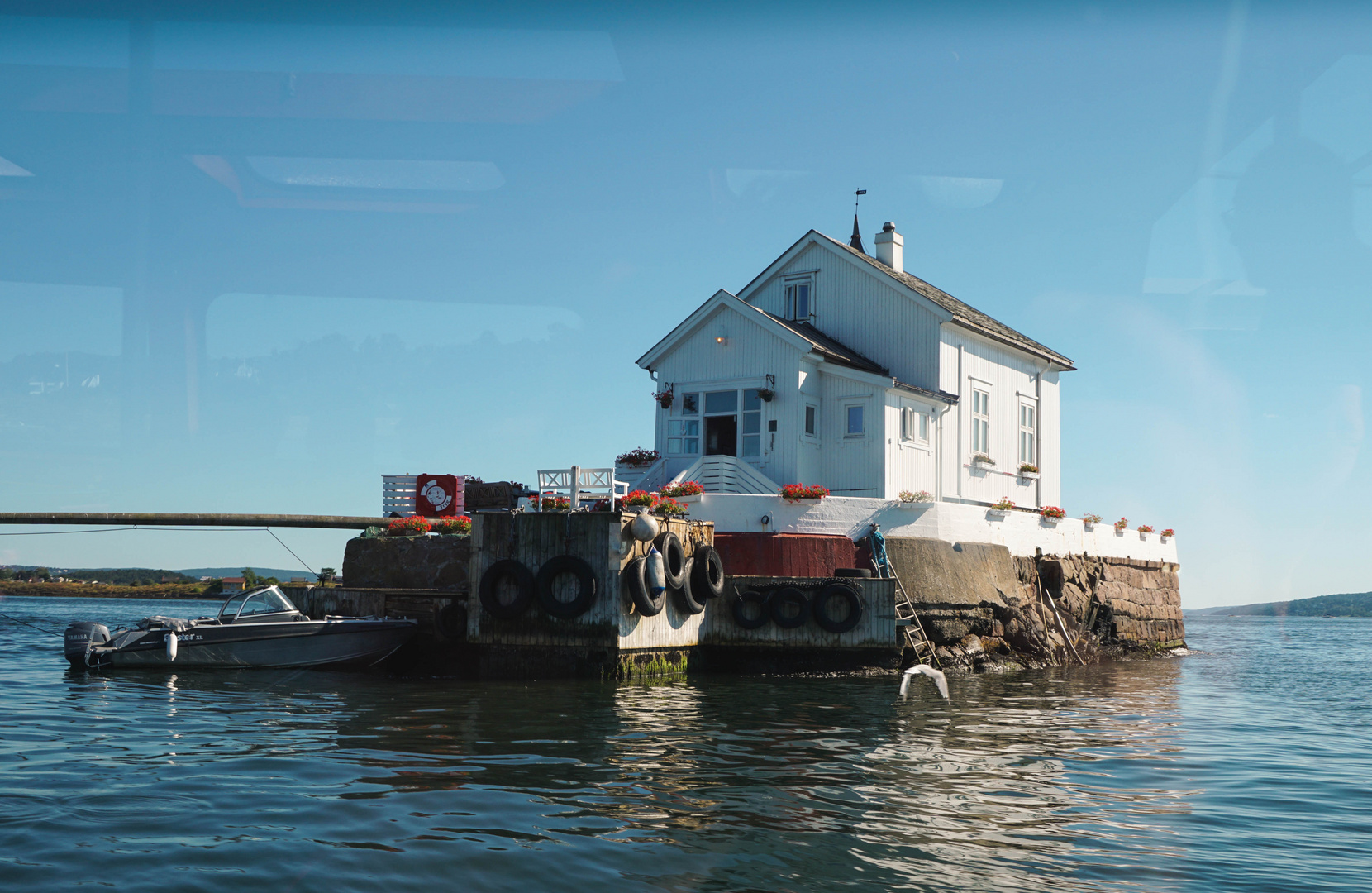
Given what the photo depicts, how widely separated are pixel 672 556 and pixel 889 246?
17331mm

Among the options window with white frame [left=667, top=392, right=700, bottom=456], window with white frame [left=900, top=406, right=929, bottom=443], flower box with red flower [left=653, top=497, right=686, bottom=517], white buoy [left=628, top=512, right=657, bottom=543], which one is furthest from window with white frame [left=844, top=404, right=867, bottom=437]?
white buoy [left=628, top=512, right=657, bottom=543]

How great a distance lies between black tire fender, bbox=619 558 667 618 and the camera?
19078mm

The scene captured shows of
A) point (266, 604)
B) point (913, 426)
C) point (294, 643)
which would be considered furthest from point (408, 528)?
point (913, 426)

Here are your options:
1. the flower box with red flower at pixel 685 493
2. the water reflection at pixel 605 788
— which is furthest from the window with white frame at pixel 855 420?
the water reflection at pixel 605 788

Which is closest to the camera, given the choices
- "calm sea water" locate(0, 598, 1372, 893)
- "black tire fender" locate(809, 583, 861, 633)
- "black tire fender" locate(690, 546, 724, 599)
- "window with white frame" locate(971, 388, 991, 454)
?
"calm sea water" locate(0, 598, 1372, 893)

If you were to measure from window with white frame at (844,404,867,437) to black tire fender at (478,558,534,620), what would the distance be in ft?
35.2

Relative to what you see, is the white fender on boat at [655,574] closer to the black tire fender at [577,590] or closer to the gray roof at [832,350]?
the black tire fender at [577,590]

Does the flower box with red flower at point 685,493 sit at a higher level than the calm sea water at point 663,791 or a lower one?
higher

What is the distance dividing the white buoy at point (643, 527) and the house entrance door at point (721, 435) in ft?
28.9

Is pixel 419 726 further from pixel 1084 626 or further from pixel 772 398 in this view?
pixel 1084 626

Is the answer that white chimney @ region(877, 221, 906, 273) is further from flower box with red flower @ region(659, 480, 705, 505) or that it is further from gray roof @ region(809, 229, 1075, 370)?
flower box with red flower @ region(659, 480, 705, 505)

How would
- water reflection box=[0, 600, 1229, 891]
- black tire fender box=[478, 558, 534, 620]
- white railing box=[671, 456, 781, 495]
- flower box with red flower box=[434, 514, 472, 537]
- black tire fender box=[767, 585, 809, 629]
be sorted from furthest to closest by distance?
white railing box=[671, 456, 781, 495] < flower box with red flower box=[434, 514, 472, 537] < black tire fender box=[767, 585, 809, 629] < black tire fender box=[478, 558, 534, 620] < water reflection box=[0, 600, 1229, 891]

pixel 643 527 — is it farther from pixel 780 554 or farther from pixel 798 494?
pixel 798 494

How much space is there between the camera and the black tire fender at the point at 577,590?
19141mm
